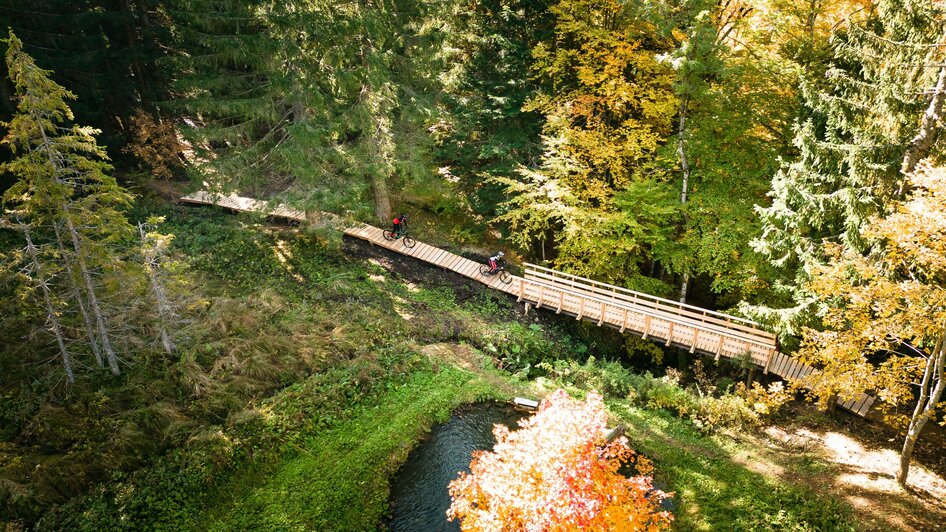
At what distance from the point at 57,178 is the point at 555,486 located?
13523 millimetres

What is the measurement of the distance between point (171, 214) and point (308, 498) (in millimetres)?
17674

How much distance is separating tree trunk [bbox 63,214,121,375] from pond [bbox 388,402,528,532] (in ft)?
29.8

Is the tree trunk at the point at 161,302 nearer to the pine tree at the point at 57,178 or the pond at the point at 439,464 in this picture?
the pine tree at the point at 57,178

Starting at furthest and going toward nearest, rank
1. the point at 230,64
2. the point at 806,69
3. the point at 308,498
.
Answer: the point at 230,64, the point at 806,69, the point at 308,498

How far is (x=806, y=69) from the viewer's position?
1662 centimetres

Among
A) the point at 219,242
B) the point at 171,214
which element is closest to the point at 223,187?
the point at 219,242

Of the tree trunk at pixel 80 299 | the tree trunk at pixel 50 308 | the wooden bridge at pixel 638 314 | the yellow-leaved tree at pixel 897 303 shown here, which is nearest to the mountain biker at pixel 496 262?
the wooden bridge at pixel 638 314

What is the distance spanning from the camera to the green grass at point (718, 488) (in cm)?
1206

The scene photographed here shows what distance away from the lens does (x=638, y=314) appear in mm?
19516

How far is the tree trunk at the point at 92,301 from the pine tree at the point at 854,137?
20222 mm

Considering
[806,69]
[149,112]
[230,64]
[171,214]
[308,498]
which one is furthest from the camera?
[149,112]

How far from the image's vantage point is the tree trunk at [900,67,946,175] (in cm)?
1113

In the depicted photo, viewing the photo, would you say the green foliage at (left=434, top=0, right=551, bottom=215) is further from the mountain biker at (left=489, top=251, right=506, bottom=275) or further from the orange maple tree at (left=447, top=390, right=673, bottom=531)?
the orange maple tree at (left=447, top=390, right=673, bottom=531)

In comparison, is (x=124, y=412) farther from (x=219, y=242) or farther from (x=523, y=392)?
(x=523, y=392)
